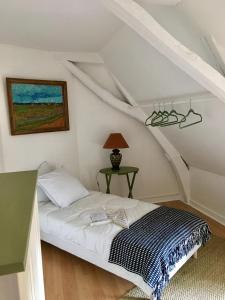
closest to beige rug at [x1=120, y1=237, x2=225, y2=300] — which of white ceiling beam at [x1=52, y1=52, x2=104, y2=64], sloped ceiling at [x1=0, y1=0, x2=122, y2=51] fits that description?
sloped ceiling at [x1=0, y1=0, x2=122, y2=51]

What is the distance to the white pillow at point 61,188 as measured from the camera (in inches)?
108

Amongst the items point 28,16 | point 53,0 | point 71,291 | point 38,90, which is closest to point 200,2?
point 53,0

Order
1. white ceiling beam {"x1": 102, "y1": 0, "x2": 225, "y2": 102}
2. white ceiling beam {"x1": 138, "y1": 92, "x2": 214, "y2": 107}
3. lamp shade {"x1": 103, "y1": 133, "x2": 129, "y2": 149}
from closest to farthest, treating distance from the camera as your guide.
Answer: white ceiling beam {"x1": 102, "y1": 0, "x2": 225, "y2": 102}
white ceiling beam {"x1": 138, "y1": 92, "x2": 214, "y2": 107}
lamp shade {"x1": 103, "y1": 133, "x2": 129, "y2": 149}

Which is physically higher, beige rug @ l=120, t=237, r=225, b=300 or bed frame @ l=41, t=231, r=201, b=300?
bed frame @ l=41, t=231, r=201, b=300

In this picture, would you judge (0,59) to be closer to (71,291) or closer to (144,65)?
(144,65)

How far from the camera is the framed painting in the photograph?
295 cm

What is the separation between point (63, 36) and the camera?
2668mm

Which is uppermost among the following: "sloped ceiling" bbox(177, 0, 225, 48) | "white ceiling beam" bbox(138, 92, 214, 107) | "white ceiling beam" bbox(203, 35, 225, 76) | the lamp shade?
"sloped ceiling" bbox(177, 0, 225, 48)

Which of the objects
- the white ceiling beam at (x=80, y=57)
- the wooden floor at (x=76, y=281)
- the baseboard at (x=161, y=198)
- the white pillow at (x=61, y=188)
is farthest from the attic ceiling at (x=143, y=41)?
the wooden floor at (x=76, y=281)

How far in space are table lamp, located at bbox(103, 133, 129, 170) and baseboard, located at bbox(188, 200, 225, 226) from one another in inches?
52.9

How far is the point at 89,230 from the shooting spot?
217 cm

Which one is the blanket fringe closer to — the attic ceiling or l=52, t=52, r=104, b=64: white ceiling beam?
the attic ceiling

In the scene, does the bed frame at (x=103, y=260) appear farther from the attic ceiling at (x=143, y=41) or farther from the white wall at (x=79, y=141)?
the attic ceiling at (x=143, y=41)

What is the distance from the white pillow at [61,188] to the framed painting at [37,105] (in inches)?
25.7
